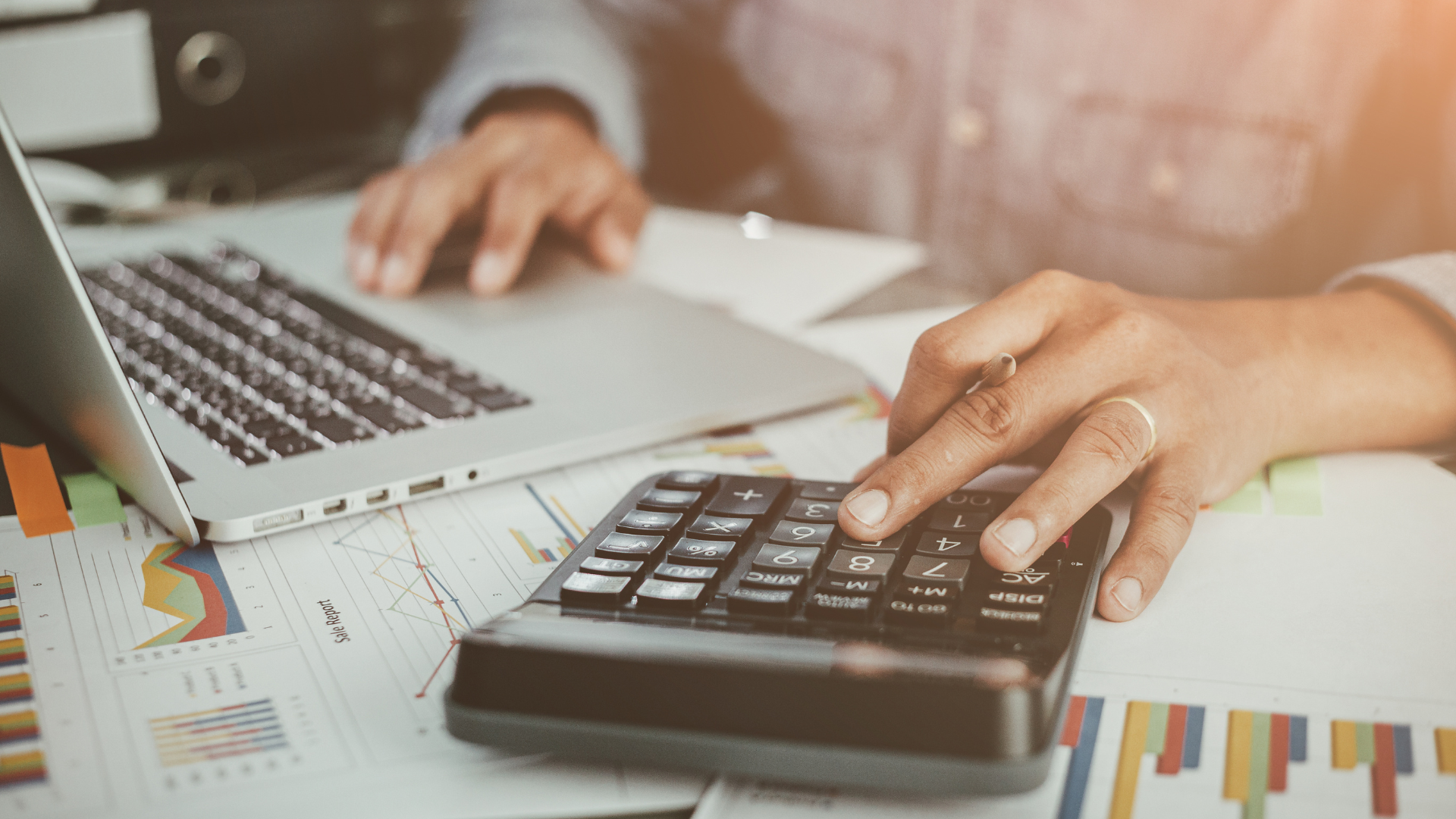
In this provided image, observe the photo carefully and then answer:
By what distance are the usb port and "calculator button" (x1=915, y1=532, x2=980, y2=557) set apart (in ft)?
0.69

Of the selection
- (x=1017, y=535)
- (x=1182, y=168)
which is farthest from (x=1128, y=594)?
(x=1182, y=168)

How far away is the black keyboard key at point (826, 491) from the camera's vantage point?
44 cm

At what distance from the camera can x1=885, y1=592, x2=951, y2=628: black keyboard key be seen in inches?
13.8

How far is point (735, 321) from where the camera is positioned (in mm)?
665

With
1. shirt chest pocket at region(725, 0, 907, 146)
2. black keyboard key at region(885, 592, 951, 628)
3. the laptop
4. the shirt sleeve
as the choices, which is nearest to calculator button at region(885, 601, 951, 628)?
black keyboard key at region(885, 592, 951, 628)

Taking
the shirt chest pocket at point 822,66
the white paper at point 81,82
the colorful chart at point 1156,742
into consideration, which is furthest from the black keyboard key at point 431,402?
the shirt chest pocket at point 822,66

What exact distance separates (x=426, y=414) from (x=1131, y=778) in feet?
1.12

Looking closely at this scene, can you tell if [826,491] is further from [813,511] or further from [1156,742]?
[1156,742]

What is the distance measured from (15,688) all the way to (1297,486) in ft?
1.68

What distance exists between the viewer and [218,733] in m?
0.35

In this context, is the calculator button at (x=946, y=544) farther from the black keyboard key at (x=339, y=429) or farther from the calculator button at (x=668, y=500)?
the black keyboard key at (x=339, y=429)

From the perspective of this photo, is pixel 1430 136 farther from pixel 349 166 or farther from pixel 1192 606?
pixel 349 166

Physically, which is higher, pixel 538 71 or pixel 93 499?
pixel 538 71

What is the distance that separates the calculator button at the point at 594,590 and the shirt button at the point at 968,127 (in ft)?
2.53
